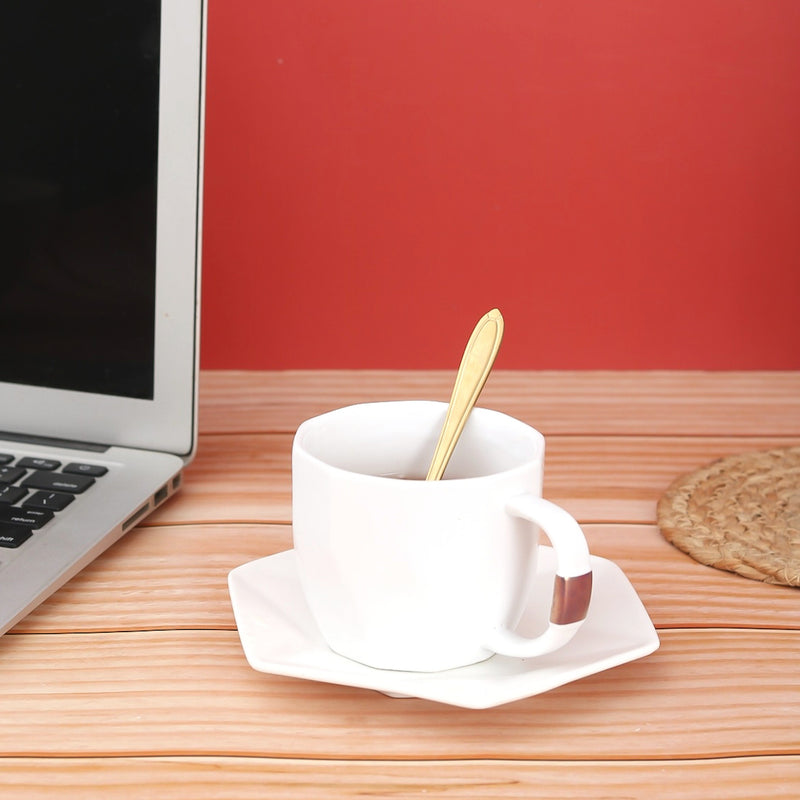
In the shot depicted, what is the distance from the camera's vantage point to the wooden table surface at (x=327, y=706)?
1.26ft

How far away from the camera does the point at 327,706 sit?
0.43m

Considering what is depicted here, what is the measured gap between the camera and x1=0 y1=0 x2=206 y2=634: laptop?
23.9 inches

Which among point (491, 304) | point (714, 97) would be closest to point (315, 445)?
point (491, 304)

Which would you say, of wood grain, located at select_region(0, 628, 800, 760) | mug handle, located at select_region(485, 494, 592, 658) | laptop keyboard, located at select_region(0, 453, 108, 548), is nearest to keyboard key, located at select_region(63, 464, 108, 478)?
laptop keyboard, located at select_region(0, 453, 108, 548)

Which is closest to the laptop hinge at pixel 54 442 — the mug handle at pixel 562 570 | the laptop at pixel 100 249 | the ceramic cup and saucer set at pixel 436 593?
the laptop at pixel 100 249

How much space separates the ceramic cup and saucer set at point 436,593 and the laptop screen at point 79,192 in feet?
0.79

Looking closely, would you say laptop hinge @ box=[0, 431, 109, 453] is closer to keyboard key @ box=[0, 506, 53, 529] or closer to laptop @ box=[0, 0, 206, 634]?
laptop @ box=[0, 0, 206, 634]

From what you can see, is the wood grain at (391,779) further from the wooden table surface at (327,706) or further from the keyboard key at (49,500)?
the keyboard key at (49,500)

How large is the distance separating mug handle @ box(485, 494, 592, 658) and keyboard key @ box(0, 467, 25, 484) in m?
0.33

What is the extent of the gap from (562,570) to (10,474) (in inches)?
14.2

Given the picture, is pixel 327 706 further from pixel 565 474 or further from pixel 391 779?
pixel 565 474

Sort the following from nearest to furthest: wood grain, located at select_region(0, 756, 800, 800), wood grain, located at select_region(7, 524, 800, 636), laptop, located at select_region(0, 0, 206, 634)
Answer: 1. wood grain, located at select_region(0, 756, 800, 800)
2. wood grain, located at select_region(7, 524, 800, 636)
3. laptop, located at select_region(0, 0, 206, 634)

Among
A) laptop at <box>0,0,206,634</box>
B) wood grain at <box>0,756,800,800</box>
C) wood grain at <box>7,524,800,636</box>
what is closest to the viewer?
wood grain at <box>0,756,800,800</box>

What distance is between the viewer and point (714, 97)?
92 centimetres
